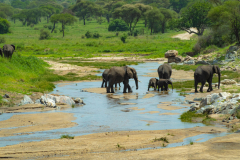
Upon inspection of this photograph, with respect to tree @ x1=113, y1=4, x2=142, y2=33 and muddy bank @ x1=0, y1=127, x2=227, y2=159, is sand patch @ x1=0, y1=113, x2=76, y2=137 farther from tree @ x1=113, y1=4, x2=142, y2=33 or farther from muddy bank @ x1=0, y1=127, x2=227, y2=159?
tree @ x1=113, y1=4, x2=142, y2=33

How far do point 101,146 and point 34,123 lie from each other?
3947mm

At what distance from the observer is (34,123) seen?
11.9m

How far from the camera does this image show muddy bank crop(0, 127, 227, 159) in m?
8.02

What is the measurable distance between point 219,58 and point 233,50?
1.86 metres

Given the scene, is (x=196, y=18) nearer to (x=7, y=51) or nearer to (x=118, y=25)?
(x=118, y=25)

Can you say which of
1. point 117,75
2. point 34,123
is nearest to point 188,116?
point 34,123

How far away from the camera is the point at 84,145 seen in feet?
29.0

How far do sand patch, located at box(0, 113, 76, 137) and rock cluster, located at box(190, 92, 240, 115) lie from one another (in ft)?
16.1

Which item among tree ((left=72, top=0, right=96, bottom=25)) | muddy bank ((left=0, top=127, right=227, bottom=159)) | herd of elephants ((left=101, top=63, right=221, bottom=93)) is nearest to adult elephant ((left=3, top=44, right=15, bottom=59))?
herd of elephants ((left=101, top=63, right=221, bottom=93))

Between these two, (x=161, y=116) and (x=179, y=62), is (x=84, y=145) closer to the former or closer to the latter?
(x=161, y=116)

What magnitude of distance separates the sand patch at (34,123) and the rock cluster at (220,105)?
16.1 feet

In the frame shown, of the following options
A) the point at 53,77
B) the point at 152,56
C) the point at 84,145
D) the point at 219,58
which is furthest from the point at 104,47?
the point at 84,145

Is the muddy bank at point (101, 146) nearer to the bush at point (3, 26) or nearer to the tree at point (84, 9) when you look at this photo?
the bush at point (3, 26)

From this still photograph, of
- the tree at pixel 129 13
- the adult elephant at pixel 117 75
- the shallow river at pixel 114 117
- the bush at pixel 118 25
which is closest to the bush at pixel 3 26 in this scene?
the bush at pixel 118 25
